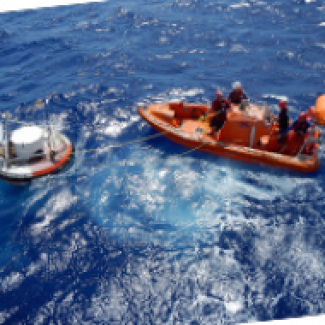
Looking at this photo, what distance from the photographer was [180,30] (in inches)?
807

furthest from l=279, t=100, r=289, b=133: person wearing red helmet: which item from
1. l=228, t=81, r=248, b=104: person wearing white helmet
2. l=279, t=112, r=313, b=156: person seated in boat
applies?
l=228, t=81, r=248, b=104: person wearing white helmet

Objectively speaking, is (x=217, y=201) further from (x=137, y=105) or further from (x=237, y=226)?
(x=137, y=105)

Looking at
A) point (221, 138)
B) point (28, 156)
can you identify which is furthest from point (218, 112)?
point (28, 156)

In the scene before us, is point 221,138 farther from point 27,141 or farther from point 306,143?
point 27,141

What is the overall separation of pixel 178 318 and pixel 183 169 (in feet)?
17.1

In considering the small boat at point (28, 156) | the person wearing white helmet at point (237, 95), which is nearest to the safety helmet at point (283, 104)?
the person wearing white helmet at point (237, 95)

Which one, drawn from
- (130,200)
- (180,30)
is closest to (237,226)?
(130,200)

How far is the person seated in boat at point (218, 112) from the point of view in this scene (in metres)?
10.1

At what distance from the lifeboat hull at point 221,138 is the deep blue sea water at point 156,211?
394 mm

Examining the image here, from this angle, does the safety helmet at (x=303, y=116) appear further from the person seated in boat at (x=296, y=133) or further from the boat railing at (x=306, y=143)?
the boat railing at (x=306, y=143)

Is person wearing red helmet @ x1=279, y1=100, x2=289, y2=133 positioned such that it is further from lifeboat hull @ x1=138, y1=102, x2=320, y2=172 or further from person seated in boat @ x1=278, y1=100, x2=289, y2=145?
lifeboat hull @ x1=138, y1=102, x2=320, y2=172

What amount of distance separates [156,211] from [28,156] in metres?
5.19

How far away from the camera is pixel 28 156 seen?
998 cm

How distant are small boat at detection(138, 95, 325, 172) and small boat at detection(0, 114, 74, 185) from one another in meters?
3.87
